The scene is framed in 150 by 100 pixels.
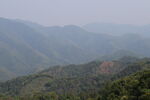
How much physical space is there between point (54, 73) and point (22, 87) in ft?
151

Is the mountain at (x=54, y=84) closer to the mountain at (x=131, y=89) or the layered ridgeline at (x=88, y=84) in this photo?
the layered ridgeline at (x=88, y=84)

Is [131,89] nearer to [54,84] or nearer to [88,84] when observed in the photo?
[88,84]

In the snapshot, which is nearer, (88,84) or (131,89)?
(131,89)

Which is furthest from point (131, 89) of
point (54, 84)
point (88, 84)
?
point (54, 84)

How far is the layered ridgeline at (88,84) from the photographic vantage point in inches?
1559

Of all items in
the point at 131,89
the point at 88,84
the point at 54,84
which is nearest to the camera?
the point at 131,89

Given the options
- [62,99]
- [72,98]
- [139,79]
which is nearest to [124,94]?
[139,79]

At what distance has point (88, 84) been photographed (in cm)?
9662

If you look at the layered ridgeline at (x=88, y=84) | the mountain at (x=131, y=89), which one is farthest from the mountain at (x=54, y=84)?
the mountain at (x=131, y=89)

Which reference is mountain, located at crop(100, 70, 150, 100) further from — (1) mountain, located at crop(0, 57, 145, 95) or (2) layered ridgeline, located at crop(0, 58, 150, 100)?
(1) mountain, located at crop(0, 57, 145, 95)

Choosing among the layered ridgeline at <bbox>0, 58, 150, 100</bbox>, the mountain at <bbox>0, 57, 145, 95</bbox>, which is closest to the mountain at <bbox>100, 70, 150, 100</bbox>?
the layered ridgeline at <bbox>0, 58, 150, 100</bbox>

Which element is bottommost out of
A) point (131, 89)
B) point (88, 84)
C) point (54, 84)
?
point (131, 89)

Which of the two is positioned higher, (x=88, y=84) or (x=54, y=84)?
(x=54, y=84)

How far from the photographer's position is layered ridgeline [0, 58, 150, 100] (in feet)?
130
